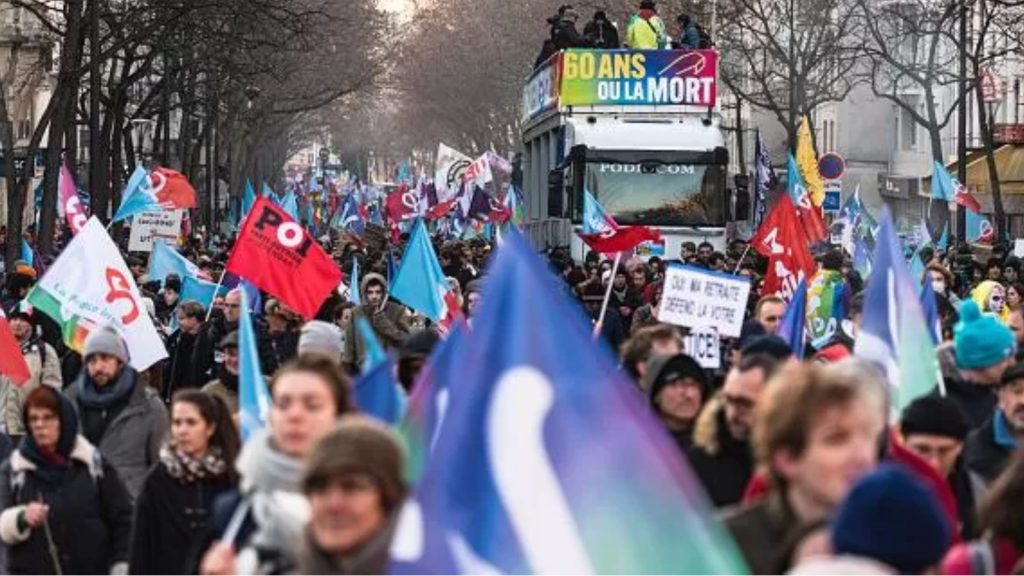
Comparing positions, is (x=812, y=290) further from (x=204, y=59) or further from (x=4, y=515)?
(x=204, y=59)

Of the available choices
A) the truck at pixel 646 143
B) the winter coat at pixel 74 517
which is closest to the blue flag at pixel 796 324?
the winter coat at pixel 74 517

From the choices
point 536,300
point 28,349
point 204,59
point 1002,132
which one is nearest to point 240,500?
point 536,300

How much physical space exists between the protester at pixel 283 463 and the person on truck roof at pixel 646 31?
96.4ft

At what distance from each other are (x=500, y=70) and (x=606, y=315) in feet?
257

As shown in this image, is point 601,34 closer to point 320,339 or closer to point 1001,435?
point 320,339

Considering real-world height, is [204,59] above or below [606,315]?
above

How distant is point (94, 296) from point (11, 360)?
1159 mm

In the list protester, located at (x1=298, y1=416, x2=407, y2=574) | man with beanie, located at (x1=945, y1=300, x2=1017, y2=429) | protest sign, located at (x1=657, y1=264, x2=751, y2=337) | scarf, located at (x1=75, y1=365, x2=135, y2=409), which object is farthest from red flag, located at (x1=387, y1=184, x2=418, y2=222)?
protester, located at (x1=298, y1=416, x2=407, y2=574)

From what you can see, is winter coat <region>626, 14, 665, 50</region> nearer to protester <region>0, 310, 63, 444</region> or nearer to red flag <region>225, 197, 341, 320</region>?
red flag <region>225, 197, 341, 320</region>

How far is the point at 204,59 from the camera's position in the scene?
4459 cm

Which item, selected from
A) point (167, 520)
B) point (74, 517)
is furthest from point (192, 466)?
point (74, 517)

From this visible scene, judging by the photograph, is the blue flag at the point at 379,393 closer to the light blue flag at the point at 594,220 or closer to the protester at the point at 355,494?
the protester at the point at 355,494

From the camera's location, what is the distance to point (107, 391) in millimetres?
10984

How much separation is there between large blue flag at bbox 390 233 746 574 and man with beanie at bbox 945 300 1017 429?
4.96 m
